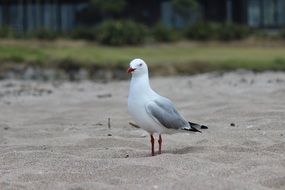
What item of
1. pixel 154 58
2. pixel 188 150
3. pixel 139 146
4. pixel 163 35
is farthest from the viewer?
pixel 163 35

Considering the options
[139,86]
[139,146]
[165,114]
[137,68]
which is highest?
[137,68]

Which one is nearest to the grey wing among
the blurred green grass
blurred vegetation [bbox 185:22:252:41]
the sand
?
the sand

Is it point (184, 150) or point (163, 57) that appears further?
point (163, 57)

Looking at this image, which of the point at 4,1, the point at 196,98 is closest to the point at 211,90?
the point at 196,98

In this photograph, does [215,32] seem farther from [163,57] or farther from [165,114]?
[165,114]

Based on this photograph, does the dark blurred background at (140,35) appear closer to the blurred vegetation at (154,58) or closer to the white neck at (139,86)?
the blurred vegetation at (154,58)

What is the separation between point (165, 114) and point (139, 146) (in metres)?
1.00

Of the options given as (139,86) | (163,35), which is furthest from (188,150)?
(163,35)

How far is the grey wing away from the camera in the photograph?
233 inches

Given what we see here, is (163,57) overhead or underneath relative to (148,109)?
underneath

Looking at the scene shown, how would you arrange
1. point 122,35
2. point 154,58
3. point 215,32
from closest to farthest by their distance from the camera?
1. point 154,58
2. point 122,35
3. point 215,32

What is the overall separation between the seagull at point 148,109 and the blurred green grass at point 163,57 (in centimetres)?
1291

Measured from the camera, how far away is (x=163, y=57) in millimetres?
21359

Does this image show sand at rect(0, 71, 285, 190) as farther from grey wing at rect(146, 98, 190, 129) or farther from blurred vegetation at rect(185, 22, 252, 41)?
blurred vegetation at rect(185, 22, 252, 41)
